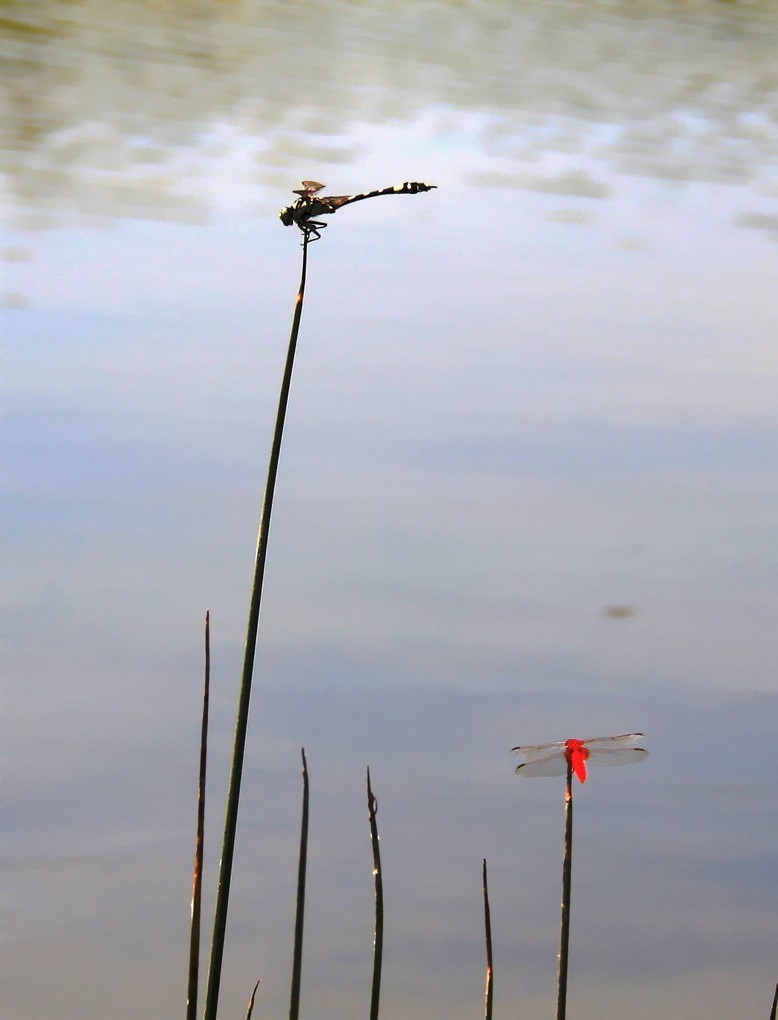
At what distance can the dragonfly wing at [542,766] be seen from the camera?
8.20 feet

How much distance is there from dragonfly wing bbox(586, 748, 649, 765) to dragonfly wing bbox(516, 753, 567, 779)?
0.12m

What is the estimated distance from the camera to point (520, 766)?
8.27 ft

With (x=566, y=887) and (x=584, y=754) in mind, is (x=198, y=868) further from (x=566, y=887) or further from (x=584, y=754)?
(x=584, y=754)

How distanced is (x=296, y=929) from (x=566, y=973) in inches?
18.5

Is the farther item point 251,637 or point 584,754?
point 584,754

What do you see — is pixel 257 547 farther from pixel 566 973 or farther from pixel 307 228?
pixel 566 973

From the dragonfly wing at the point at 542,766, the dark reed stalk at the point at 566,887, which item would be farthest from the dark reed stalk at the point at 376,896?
the dragonfly wing at the point at 542,766

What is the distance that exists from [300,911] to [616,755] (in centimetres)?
87

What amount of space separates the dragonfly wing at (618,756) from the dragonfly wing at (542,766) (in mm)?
120

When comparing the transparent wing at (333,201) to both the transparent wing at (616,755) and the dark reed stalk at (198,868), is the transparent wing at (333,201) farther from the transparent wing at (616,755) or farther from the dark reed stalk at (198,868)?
the transparent wing at (616,755)

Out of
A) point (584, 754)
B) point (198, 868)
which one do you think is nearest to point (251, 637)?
point (198, 868)

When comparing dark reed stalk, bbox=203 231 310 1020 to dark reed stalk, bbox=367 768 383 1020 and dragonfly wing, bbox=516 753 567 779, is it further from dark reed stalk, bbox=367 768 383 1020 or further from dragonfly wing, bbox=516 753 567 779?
dragonfly wing, bbox=516 753 567 779

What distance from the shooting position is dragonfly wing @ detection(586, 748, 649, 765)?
7.80 feet

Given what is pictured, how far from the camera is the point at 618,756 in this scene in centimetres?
247
